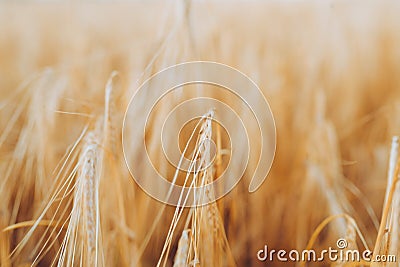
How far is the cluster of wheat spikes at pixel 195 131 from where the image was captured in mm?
503

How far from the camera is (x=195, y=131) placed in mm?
538

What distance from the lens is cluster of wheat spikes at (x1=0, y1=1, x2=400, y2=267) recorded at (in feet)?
1.65

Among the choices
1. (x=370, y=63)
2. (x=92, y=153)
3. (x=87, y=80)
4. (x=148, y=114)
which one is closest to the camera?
(x=92, y=153)

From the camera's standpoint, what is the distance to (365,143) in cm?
77

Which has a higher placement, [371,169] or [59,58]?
[59,58]

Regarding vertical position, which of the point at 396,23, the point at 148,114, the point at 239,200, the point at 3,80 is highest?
the point at 396,23

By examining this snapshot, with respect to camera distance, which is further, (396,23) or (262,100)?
(396,23)

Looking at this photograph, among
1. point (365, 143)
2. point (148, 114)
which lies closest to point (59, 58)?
point (148, 114)

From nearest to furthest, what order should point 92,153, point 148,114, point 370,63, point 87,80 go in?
point 92,153
point 148,114
point 87,80
point 370,63

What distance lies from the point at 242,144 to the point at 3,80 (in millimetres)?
453

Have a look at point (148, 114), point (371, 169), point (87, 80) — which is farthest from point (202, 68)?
point (371, 169)

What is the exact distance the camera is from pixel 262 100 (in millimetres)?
722

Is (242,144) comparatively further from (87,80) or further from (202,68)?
(87,80)

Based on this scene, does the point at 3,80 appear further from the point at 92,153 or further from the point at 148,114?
the point at 92,153
